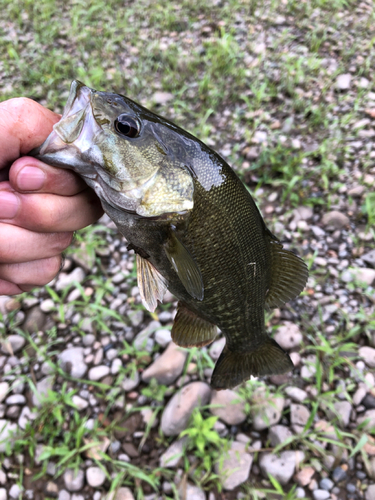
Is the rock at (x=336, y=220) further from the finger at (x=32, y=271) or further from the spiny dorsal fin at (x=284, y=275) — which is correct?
the finger at (x=32, y=271)

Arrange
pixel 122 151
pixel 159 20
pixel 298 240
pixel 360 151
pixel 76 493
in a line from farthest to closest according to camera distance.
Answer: pixel 159 20 < pixel 360 151 < pixel 298 240 < pixel 76 493 < pixel 122 151

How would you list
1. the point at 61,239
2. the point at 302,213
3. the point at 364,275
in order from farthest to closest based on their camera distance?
the point at 302,213
the point at 364,275
the point at 61,239

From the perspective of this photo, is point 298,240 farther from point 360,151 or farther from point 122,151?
point 122,151

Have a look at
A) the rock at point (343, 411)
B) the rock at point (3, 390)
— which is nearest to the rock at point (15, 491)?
the rock at point (3, 390)

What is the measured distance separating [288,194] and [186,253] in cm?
230

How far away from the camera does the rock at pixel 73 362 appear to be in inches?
104

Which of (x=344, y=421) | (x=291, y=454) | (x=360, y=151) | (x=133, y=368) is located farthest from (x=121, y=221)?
(x=360, y=151)

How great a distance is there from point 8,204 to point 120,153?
1.65 ft

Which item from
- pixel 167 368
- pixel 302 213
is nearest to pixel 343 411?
pixel 167 368

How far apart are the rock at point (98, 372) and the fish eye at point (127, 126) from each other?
6.27ft

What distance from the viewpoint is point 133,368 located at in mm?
2590

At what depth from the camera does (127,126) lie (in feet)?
4.40

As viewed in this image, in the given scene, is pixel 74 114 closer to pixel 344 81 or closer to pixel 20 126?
pixel 20 126

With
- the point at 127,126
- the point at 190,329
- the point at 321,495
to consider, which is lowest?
the point at 321,495
